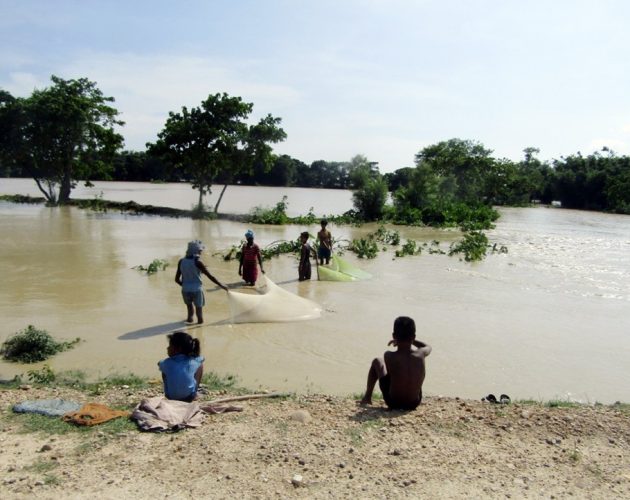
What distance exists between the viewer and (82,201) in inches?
1496

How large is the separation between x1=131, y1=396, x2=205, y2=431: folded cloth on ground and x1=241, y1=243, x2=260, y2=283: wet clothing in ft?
21.9

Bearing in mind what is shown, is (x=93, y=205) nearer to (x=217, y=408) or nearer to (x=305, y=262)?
(x=305, y=262)

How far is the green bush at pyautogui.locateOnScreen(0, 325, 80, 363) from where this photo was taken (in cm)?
709

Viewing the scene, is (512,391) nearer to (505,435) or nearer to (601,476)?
(505,435)

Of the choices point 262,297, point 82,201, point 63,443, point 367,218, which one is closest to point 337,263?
point 262,297

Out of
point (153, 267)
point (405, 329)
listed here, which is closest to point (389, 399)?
point (405, 329)

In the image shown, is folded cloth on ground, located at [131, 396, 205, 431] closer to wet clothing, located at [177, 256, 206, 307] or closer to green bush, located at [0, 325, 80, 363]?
green bush, located at [0, 325, 80, 363]

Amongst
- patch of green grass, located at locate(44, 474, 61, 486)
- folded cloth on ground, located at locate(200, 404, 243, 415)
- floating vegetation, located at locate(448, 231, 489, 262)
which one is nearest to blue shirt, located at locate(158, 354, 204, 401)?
folded cloth on ground, located at locate(200, 404, 243, 415)

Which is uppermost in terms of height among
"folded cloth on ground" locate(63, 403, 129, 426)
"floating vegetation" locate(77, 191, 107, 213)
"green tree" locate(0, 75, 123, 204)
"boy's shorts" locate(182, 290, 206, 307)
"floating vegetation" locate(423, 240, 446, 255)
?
"green tree" locate(0, 75, 123, 204)

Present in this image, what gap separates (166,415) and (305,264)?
8.78 metres

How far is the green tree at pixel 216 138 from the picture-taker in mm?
29969

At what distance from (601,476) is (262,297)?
20.0 feet

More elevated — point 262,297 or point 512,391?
point 262,297

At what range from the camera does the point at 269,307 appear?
30.3 ft
